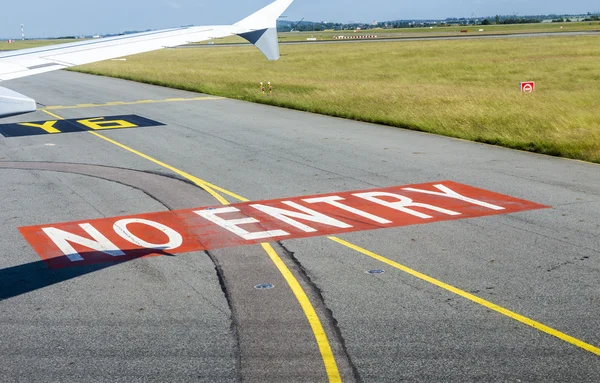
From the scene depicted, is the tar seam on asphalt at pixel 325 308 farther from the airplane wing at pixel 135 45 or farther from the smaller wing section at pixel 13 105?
the smaller wing section at pixel 13 105

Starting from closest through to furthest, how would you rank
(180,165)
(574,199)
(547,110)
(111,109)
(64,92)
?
1. (574,199)
2. (180,165)
3. (547,110)
4. (111,109)
5. (64,92)

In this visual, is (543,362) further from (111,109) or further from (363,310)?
(111,109)

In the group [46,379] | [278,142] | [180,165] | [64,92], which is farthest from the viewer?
[64,92]

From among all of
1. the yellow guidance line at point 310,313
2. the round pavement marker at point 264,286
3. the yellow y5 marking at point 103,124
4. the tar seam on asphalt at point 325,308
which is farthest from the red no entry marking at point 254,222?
the yellow y5 marking at point 103,124

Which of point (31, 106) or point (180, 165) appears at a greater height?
point (31, 106)

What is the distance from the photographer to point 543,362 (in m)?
7.24

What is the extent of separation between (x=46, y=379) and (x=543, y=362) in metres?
4.72

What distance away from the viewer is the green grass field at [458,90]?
23016 millimetres

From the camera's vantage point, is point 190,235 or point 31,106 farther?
point 190,235

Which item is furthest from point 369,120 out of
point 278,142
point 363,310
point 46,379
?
point 46,379

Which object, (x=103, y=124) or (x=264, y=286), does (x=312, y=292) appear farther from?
(x=103, y=124)

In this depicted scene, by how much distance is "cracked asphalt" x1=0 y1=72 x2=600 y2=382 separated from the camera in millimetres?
7340

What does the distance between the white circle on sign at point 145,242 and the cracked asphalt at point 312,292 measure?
0.67 metres

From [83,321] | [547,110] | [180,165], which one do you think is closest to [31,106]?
[83,321]
